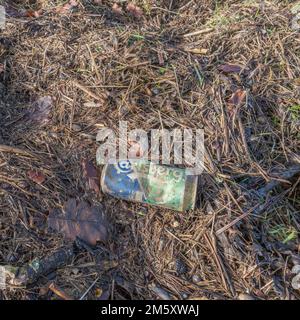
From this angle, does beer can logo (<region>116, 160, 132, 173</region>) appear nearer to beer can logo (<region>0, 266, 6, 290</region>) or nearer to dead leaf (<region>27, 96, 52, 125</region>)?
dead leaf (<region>27, 96, 52, 125</region>)

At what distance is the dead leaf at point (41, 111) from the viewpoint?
242cm

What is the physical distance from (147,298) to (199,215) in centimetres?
46

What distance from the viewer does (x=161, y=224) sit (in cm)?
213

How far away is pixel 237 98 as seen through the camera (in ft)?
7.85

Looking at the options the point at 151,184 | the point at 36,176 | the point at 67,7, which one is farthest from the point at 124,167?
the point at 67,7

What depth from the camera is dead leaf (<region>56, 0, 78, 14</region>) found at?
2.80 meters

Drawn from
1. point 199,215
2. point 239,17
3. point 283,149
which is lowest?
point 199,215

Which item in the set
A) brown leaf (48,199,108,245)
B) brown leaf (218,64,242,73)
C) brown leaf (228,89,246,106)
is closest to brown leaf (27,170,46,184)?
brown leaf (48,199,108,245)

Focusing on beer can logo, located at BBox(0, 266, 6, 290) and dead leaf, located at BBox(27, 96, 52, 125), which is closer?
beer can logo, located at BBox(0, 266, 6, 290)

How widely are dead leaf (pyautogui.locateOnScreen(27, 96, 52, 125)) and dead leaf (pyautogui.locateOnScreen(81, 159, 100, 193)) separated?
37 cm

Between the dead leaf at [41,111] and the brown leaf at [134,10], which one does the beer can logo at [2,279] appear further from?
the brown leaf at [134,10]

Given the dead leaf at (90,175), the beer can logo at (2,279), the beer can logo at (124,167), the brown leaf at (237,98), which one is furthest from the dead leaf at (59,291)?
the brown leaf at (237,98)
